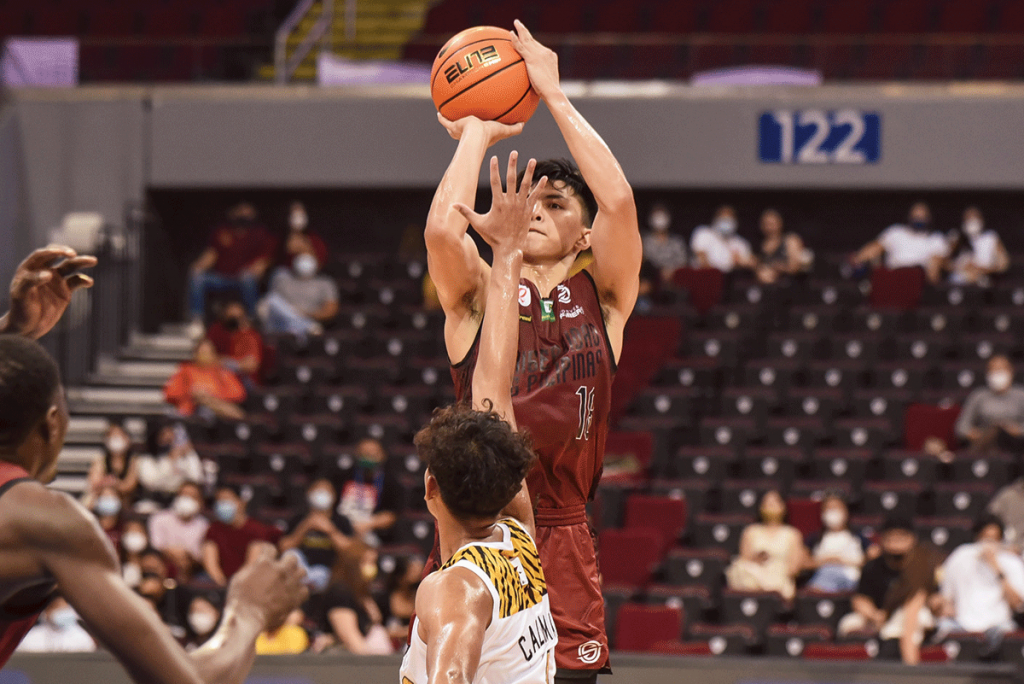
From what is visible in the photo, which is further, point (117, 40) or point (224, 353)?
point (117, 40)

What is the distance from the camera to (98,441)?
42.3 feet

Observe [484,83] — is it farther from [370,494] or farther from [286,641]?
[370,494]

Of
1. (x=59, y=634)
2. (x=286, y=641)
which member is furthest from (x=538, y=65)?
(x=59, y=634)

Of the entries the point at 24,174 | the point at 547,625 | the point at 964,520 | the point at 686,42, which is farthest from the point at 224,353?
the point at 547,625

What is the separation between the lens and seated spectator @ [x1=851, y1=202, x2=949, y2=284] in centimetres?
1330

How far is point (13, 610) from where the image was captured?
2504mm

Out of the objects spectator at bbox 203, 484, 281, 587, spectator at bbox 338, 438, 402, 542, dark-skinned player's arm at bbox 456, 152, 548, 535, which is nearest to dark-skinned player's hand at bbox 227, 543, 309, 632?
dark-skinned player's arm at bbox 456, 152, 548, 535

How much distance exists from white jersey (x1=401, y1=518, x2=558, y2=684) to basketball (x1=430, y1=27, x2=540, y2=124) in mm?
1468

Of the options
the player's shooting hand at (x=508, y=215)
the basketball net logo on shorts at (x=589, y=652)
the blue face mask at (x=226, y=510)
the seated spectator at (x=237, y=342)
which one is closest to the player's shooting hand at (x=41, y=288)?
the player's shooting hand at (x=508, y=215)

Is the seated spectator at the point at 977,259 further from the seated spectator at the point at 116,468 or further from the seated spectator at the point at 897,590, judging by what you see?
the seated spectator at the point at 116,468

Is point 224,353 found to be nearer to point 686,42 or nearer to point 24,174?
point 24,174

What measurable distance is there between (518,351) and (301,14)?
11.8m

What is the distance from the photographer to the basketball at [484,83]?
395 centimetres

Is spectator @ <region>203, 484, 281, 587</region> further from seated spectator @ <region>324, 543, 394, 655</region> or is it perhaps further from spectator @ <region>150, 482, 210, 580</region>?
seated spectator @ <region>324, 543, 394, 655</region>
